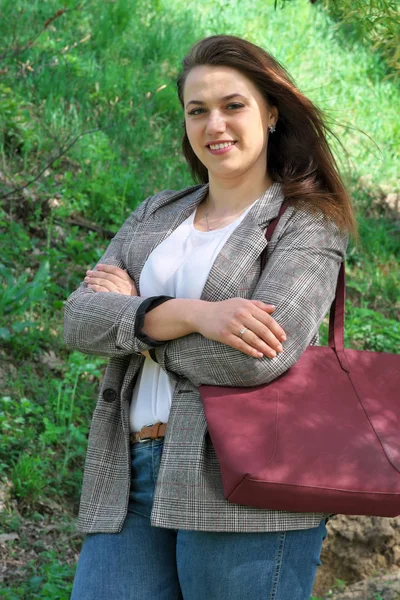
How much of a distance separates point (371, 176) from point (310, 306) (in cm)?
476

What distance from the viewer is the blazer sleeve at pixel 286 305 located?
91.7 inches

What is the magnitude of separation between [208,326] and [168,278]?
31 cm

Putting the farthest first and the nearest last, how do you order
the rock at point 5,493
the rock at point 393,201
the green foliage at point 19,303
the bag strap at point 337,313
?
the rock at point 393,201
the green foliage at point 19,303
the rock at point 5,493
the bag strap at point 337,313

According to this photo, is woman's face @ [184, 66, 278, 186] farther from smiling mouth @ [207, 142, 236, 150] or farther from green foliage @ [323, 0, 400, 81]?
green foliage @ [323, 0, 400, 81]

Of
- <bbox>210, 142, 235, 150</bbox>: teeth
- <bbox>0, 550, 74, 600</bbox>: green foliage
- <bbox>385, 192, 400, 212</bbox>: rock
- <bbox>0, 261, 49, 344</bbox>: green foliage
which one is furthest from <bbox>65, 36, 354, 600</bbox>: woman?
<bbox>385, 192, 400, 212</bbox>: rock

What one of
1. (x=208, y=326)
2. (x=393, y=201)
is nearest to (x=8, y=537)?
(x=208, y=326)

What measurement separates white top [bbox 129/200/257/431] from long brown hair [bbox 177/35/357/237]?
19cm

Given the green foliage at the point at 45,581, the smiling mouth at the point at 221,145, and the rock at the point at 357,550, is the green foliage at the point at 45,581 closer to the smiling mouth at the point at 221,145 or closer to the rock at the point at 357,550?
the rock at the point at 357,550

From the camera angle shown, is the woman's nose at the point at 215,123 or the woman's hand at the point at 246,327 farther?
the woman's nose at the point at 215,123

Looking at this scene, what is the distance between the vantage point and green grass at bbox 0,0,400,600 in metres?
4.28

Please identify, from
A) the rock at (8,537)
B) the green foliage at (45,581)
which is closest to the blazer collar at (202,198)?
the green foliage at (45,581)

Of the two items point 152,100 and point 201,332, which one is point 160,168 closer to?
point 152,100

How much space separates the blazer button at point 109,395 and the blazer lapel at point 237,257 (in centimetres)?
39

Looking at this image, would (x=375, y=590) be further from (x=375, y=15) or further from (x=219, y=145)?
(x=375, y=15)
